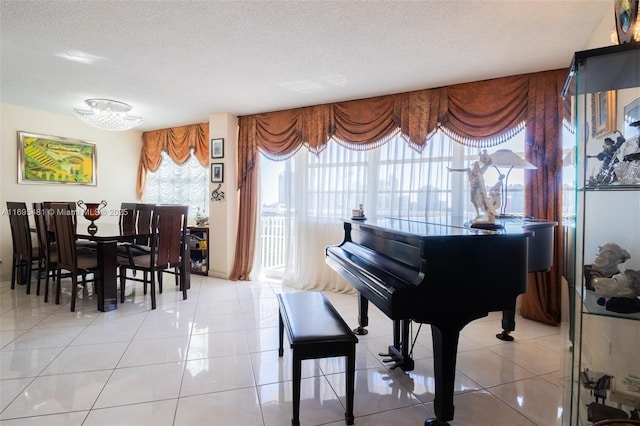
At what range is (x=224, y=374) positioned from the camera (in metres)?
2.13

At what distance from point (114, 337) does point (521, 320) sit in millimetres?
3782

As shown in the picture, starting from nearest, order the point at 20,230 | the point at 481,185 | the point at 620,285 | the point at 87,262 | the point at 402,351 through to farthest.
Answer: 1. the point at 620,285
2. the point at 481,185
3. the point at 402,351
4. the point at 87,262
5. the point at 20,230

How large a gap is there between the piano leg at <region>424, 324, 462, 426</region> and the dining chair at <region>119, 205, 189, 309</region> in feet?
9.69

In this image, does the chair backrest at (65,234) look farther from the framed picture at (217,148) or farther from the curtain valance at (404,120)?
the curtain valance at (404,120)

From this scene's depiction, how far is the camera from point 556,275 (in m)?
3.07

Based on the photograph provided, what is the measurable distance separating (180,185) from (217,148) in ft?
4.66

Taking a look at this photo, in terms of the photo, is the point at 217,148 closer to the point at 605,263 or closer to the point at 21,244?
the point at 21,244

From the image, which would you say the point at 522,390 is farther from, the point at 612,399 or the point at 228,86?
the point at 228,86

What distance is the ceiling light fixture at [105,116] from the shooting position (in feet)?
11.9

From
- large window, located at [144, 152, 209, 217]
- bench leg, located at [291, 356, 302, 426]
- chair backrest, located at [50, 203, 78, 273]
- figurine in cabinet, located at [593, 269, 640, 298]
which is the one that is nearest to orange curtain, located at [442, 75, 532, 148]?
figurine in cabinet, located at [593, 269, 640, 298]

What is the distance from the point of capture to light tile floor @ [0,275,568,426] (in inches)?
68.2

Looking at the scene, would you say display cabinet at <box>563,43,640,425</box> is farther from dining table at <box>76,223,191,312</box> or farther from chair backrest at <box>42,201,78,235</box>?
chair backrest at <box>42,201,78,235</box>

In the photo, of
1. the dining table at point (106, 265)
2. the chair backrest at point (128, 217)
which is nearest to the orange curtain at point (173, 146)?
the chair backrest at point (128, 217)

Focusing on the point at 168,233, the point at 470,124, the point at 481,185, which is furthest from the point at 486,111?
the point at 168,233
